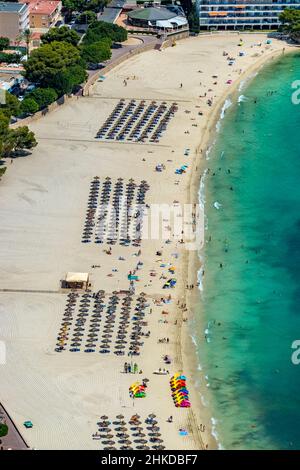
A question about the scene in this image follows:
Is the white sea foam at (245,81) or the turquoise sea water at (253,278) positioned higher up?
the turquoise sea water at (253,278)

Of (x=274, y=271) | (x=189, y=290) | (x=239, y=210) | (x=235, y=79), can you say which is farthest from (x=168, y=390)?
(x=235, y=79)

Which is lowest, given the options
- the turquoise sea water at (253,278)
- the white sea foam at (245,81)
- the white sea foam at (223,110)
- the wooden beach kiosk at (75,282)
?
the white sea foam at (245,81)

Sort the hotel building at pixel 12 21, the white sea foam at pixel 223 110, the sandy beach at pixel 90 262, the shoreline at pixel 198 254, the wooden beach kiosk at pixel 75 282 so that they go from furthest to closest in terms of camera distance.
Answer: the hotel building at pixel 12 21
the white sea foam at pixel 223 110
the wooden beach kiosk at pixel 75 282
the shoreline at pixel 198 254
the sandy beach at pixel 90 262

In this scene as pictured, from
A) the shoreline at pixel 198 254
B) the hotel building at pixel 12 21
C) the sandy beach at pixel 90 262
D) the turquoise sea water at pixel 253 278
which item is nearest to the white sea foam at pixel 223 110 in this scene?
the shoreline at pixel 198 254

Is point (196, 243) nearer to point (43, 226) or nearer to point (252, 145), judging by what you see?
point (43, 226)

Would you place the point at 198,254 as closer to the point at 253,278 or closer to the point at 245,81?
the point at 253,278

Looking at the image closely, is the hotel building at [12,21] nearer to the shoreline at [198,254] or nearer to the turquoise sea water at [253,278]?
the shoreline at [198,254]
